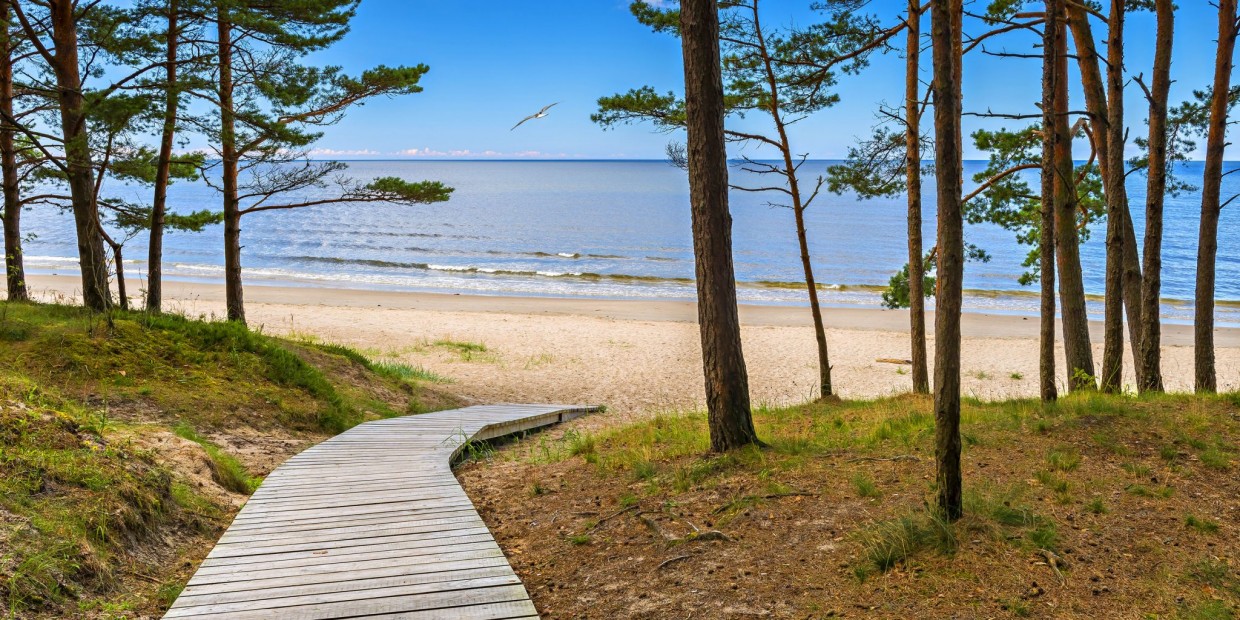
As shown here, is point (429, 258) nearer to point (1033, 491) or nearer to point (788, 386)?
point (788, 386)

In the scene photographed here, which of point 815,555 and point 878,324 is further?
point 878,324

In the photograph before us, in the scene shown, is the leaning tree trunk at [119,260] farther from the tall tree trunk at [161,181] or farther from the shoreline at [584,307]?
the shoreline at [584,307]

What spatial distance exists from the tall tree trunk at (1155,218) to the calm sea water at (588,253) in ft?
69.9

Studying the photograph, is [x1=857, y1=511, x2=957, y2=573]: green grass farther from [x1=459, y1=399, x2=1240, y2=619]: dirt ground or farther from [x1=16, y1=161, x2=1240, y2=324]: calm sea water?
[x1=16, y1=161, x2=1240, y2=324]: calm sea water

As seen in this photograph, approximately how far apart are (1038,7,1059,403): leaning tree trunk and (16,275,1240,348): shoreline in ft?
50.2

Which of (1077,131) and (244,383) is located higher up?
(1077,131)

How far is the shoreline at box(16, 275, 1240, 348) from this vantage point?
24.0 m

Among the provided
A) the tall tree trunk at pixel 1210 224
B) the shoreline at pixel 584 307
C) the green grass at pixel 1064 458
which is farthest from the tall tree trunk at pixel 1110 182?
the shoreline at pixel 584 307

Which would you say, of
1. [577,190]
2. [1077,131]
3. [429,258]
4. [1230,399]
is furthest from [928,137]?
[577,190]

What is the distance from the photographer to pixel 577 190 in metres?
113

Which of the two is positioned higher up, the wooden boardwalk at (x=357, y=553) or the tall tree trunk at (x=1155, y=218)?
the tall tree trunk at (x=1155, y=218)

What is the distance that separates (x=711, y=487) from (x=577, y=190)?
109211mm

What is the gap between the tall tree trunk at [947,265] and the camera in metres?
4.11

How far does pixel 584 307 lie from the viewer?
28250 mm
